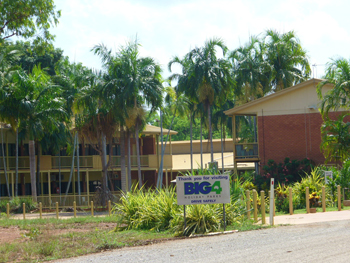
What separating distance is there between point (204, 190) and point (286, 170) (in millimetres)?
18189

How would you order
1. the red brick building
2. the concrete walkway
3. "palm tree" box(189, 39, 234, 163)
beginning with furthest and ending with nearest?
1. "palm tree" box(189, 39, 234, 163)
2. the red brick building
3. the concrete walkway

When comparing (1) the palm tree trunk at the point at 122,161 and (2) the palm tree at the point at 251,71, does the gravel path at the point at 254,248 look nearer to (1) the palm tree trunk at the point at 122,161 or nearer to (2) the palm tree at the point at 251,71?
(1) the palm tree trunk at the point at 122,161

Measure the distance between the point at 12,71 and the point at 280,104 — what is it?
1813 cm

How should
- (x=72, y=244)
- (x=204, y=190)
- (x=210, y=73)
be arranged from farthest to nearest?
(x=210, y=73), (x=204, y=190), (x=72, y=244)

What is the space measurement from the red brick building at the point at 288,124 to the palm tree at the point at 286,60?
324 inches

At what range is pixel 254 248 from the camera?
10.3m

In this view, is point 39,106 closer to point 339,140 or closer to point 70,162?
point 70,162

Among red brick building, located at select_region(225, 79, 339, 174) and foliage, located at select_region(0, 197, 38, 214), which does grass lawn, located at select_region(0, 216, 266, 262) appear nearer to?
foliage, located at select_region(0, 197, 38, 214)

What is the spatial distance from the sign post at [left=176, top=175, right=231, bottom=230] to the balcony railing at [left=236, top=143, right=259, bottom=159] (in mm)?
20247

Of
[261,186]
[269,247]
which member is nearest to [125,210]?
[269,247]

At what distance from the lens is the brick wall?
31.8 m

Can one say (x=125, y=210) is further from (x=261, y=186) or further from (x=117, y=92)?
(x=117, y=92)

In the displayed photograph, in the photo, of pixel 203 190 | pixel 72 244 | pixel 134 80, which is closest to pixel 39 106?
pixel 134 80

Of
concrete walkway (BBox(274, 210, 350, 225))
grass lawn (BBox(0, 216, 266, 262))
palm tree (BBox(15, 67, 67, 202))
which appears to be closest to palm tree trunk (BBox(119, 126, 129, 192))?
palm tree (BBox(15, 67, 67, 202))
